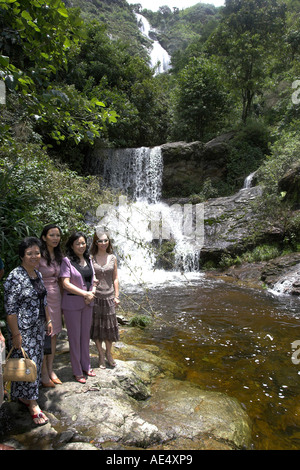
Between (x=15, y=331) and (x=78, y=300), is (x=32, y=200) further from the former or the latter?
(x=15, y=331)

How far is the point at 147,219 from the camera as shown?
351 inches

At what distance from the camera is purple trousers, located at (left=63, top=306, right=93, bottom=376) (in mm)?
3158

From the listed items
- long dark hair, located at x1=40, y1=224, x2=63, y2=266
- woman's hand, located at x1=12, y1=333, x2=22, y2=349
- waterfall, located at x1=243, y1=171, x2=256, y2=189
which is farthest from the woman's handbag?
waterfall, located at x1=243, y1=171, x2=256, y2=189

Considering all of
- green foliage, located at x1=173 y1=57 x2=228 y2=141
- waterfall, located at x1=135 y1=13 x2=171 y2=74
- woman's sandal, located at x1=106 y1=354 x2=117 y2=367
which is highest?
waterfall, located at x1=135 y1=13 x2=171 y2=74

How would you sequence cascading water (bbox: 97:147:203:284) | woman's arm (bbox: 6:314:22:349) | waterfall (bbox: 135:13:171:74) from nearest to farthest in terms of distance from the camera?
1. woman's arm (bbox: 6:314:22:349)
2. cascading water (bbox: 97:147:203:284)
3. waterfall (bbox: 135:13:171:74)

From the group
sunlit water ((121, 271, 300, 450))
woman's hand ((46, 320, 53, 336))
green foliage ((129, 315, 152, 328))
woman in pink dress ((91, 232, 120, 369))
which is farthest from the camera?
green foliage ((129, 315, 152, 328))

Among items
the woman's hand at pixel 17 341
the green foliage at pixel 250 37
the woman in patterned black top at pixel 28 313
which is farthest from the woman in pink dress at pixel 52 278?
the green foliage at pixel 250 37

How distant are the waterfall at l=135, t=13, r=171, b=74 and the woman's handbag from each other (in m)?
44.5

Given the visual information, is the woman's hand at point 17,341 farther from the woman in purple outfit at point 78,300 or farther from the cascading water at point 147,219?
the cascading water at point 147,219

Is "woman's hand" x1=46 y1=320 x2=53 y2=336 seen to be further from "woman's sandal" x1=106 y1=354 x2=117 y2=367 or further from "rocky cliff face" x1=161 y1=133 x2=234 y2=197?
"rocky cliff face" x1=161 y1=133 x2=234 y2=197

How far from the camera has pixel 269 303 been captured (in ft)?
24.0

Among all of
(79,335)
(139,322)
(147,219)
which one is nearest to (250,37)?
(147,219)

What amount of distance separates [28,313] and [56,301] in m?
0.49
